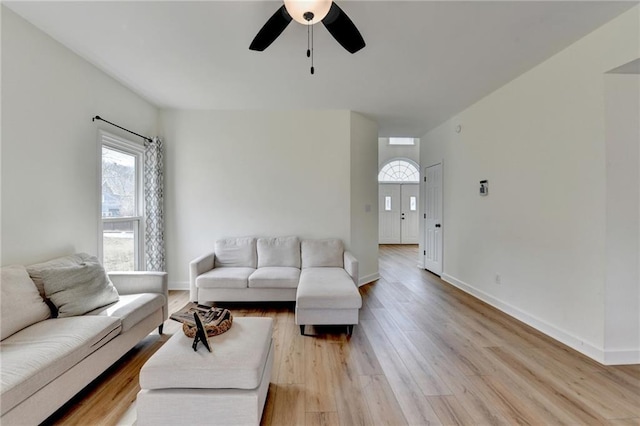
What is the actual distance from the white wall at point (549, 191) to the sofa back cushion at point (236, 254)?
3.16 meters

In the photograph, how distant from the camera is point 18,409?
4.39 feet

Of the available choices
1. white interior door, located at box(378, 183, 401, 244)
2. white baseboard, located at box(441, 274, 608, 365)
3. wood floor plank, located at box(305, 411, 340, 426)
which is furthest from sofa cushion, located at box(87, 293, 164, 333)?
white interior door, located at box(378, 183, 401, 244)

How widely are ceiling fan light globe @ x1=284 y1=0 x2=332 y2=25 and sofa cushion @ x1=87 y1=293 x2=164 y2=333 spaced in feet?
8.14

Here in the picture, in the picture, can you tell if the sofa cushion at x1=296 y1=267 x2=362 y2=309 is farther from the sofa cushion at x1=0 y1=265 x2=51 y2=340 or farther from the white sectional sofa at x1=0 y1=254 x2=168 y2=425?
the sofa cushion at x1=0 y1=265 x2=51 y2=340

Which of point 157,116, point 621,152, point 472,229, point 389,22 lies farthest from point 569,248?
point 157,116

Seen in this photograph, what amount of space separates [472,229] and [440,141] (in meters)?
1.78

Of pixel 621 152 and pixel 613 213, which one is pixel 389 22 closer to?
pixel 621 152

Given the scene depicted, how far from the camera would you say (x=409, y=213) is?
30.2 ft

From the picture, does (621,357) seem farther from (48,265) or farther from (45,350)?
(48,265)

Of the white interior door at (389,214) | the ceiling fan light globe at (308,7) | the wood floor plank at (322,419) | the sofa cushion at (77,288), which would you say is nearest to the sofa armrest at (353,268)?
the wood floor plank at (322,419)

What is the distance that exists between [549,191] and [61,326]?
13.8ft

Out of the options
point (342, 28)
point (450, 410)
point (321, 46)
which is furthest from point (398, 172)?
point (450, 410)

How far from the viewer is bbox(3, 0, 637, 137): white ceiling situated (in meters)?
2.03

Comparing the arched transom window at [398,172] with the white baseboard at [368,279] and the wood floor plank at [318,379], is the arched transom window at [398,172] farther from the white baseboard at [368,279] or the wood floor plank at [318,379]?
the wood floor plank at [318,379]
